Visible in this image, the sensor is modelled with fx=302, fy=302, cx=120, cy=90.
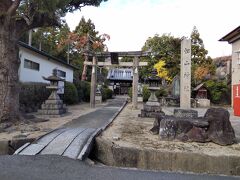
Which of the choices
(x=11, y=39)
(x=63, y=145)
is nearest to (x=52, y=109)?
(x=11, y=39)

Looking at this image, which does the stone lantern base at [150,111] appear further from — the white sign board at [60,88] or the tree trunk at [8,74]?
the white sign board at [60,88]

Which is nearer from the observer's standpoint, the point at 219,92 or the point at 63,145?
the point at 63,145

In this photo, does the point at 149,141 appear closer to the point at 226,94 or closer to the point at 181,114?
the point at 181,114

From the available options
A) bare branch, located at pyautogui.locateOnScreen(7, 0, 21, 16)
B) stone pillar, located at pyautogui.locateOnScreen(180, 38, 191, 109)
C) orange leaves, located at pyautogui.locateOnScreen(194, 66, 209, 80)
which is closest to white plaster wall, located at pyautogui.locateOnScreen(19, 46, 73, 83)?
bare branch, located at pyautogui.locateOnScreen(7, 0, 21, 16)

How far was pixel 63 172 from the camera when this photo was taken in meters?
5.61

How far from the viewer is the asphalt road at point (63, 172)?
5.37 metres

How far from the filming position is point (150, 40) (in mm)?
40375

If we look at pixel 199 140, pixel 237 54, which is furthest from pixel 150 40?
pixel 199 140

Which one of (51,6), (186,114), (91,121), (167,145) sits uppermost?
(51,6)

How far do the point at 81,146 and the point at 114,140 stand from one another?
1.03 meters

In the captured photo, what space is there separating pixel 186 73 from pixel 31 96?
10058 mm

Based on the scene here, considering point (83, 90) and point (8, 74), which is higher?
point (8, 74)

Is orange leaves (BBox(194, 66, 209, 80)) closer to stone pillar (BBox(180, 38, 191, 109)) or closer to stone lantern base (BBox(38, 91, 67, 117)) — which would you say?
stone lantern base (BBox(38, 91, 67, 117))

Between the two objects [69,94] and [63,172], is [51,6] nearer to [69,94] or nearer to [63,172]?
[63,172]
